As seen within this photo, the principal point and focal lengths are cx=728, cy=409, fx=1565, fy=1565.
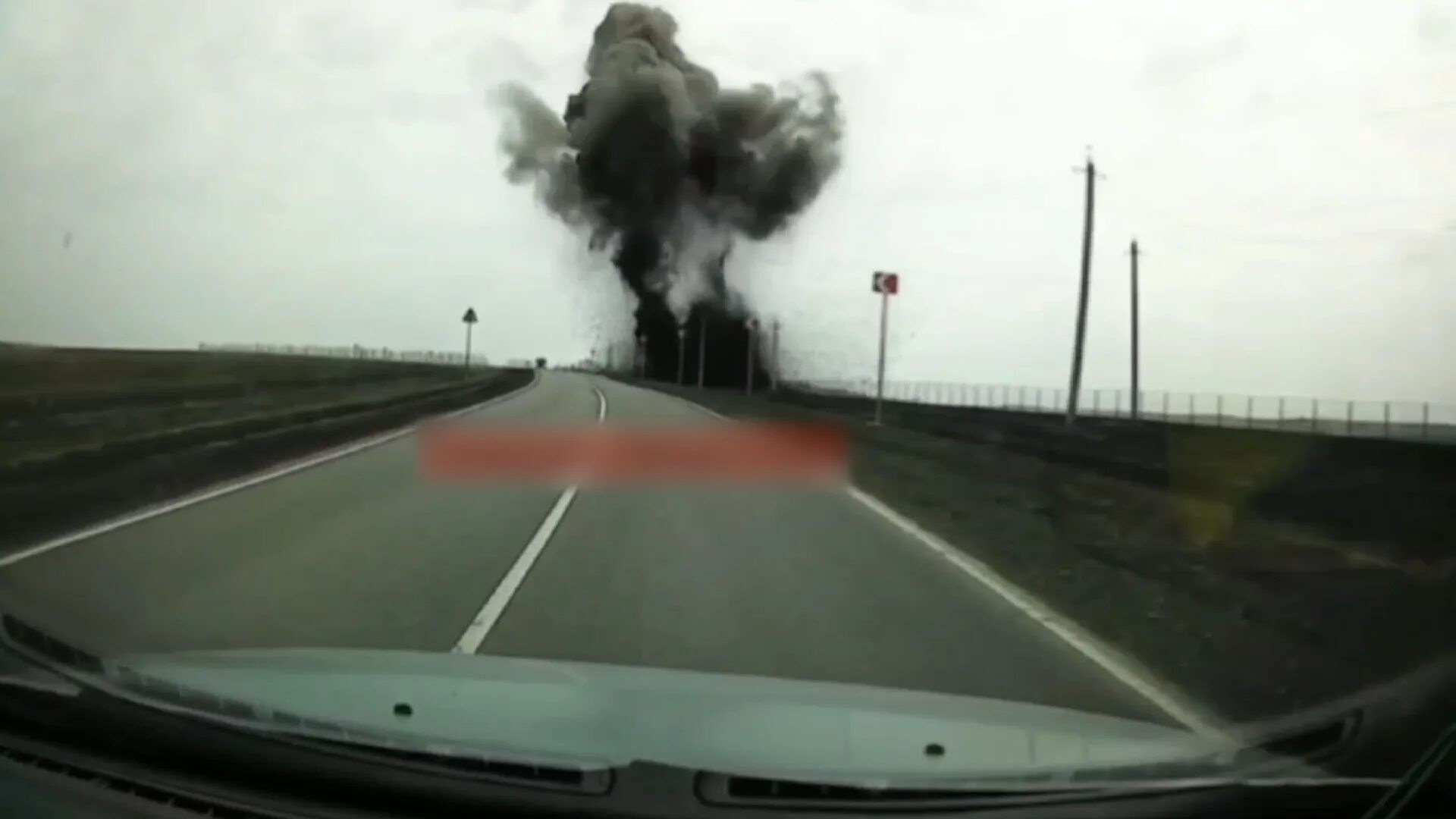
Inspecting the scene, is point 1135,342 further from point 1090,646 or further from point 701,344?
point 1090,646

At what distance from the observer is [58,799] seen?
4.29 meters

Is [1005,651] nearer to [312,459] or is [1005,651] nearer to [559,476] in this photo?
[559,476]

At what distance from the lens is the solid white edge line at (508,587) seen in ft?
28.2

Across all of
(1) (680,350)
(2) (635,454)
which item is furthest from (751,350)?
(2) (635,454)

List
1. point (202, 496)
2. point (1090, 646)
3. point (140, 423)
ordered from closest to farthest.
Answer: point (1090, 646) < point (202, 496) < point (140, 423)

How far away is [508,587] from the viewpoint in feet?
35.8

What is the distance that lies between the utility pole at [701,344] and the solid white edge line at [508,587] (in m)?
46.5

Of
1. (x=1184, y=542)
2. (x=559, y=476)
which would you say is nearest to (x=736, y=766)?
(x=1184, y=542)

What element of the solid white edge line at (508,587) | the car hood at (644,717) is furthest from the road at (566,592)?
the car hood at (644,717)

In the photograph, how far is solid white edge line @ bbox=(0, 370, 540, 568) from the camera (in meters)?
12.7

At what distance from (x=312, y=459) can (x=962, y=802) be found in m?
21.4

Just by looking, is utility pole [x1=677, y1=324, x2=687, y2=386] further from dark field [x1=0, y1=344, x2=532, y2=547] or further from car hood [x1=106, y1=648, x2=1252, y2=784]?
car hood [x1=106, y1=648, x2=1252, y2=784]

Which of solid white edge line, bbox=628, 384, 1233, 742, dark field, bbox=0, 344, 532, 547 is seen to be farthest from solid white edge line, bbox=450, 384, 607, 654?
dark field, bbox=0, 344, 532, 547

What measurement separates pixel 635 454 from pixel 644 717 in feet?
77.6
